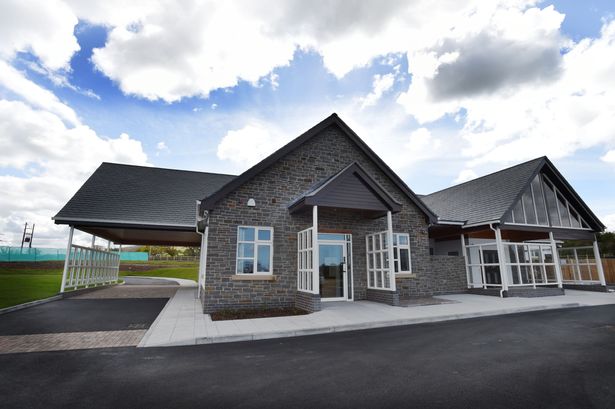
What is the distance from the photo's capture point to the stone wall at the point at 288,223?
34.3ft

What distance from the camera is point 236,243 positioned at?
10.7 m

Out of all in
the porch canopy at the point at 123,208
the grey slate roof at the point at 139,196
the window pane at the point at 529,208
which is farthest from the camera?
the window pane at the point at 529,208

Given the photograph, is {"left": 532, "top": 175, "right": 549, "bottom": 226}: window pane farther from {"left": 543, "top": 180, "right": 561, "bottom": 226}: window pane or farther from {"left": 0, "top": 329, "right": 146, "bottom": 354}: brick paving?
{"left": 0, "top": 329, "right": 146, "bottom": 354}: brick paving

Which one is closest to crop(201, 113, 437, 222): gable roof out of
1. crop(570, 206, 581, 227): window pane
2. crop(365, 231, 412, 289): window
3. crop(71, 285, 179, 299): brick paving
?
crop(365, 231, 412, 289): window

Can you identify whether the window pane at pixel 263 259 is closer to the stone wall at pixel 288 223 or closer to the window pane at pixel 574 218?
the stone wall at pixel 288 223

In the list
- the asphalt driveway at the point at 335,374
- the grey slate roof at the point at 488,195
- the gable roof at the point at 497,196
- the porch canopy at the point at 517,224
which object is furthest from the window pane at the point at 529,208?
the asphalt driveway at the point at 335,374

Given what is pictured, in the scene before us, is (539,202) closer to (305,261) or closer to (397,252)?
(397,252)

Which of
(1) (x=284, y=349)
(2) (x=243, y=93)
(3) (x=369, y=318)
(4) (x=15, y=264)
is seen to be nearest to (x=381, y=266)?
(3) (x=369, y=318)

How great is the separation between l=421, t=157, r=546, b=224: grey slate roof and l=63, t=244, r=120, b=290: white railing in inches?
752

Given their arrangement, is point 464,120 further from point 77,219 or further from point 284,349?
point 77,219

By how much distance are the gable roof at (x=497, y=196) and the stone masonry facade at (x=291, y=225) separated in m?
3.69

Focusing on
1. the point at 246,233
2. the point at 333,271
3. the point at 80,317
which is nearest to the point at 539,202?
the point at 333,271

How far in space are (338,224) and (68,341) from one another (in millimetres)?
8746

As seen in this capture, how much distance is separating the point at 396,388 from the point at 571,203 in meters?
19.4
